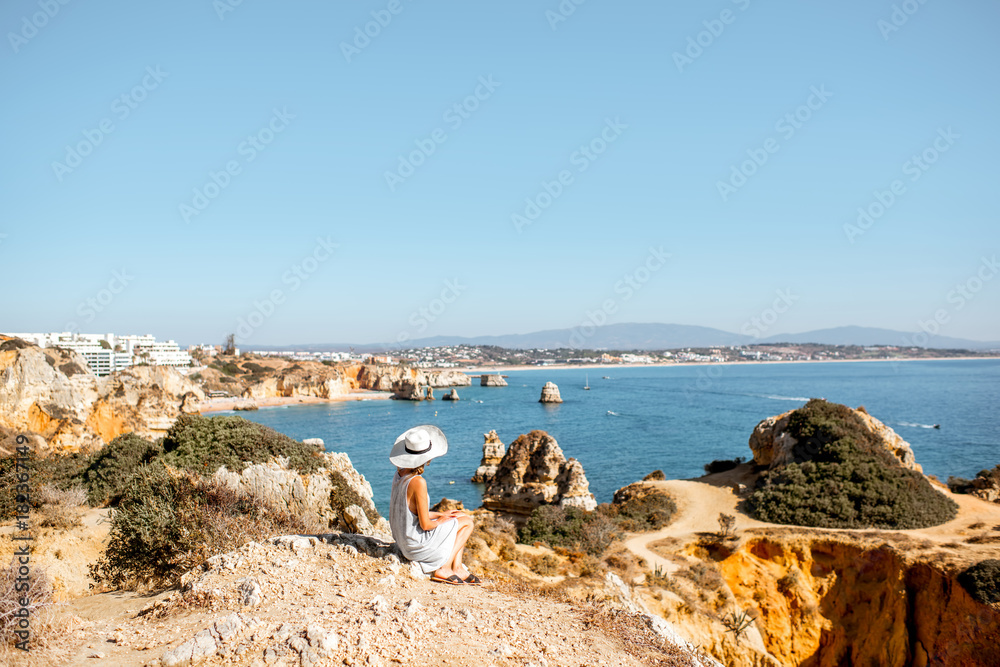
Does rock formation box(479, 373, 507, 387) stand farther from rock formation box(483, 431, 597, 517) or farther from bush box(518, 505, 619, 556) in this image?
bush box(518, 505, 619, 556)

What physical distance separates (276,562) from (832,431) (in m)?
25.5

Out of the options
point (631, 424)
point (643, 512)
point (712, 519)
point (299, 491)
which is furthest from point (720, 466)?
point (631, 424)

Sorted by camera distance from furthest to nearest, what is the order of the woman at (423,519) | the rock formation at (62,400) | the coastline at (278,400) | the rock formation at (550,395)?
the rock formation at (550,395) → the coastline at (278,400) → the rock formation at (62,400) → the woman at (423,519)

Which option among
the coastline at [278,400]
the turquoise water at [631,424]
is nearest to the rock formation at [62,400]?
the turquoise water at [631,424]

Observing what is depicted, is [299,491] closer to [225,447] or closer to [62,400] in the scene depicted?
[225,447]

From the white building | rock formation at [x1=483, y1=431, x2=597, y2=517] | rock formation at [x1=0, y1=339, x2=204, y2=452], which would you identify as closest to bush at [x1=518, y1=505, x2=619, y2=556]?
rock formation at [x1=483, y1=431, x2=597, y2=517]

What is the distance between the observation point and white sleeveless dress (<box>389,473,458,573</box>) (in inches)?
287

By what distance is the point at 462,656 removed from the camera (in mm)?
5645

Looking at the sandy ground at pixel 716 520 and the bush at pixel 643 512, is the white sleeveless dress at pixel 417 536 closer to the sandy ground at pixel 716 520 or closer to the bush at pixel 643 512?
the sandy ground at pixel 716 520

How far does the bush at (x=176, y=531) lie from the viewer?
28.4 feet

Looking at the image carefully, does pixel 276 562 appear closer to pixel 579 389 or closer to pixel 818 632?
pixel 818 632

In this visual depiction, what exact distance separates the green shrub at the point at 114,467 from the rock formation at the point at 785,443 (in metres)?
26.1

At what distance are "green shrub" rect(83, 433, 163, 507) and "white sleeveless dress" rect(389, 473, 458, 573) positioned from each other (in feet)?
33.1

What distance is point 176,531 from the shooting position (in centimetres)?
905
